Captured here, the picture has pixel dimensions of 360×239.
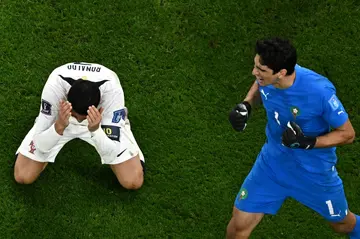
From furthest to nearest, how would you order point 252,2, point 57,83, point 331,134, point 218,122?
1. point 252,2
2. point 218,122
3. point 57,83
4. point 331,134

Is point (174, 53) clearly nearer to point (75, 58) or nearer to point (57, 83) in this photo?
point (75, 58)

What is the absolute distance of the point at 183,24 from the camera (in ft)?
24.6

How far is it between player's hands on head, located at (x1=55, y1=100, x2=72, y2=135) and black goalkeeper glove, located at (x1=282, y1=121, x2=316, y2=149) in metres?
1.98

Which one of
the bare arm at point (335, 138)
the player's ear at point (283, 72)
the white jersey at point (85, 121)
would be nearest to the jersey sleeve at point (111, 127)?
the white jersey at point (85, 121)

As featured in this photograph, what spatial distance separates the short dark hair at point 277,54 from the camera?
4.79 m

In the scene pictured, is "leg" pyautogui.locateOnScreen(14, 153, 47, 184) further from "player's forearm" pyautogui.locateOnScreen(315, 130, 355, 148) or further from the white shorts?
"player's forearm" pyautogui.locateOnScreen(315, 130, 355, 148)

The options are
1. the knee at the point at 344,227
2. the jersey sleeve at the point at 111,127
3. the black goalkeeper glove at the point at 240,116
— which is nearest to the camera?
the black goalkeeper glove at the point at 240,116

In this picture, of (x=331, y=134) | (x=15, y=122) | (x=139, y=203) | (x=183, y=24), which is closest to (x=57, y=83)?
(x=15, y=122)

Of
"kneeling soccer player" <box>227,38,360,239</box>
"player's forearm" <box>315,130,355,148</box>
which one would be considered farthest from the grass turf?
"player's forearm" <box>315,130,355,148</box>

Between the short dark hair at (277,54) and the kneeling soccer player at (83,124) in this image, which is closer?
the short dark hair at (277,54)

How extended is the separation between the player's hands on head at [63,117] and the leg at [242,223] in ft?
5.84

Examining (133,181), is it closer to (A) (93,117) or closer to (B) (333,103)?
(A) (93,117)

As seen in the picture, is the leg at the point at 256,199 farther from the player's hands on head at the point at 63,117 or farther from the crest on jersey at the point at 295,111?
the player's hands on head at the point at 63,117

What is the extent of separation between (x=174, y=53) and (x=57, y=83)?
179cm
